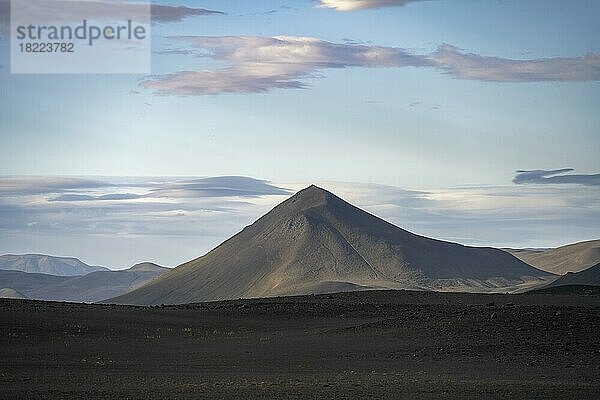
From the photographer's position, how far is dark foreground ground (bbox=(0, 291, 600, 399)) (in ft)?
85.2

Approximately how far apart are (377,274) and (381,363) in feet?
484

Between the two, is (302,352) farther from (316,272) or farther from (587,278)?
(316,272)

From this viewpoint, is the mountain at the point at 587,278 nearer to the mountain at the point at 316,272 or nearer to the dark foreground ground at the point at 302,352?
the mountain at the point at 316,272

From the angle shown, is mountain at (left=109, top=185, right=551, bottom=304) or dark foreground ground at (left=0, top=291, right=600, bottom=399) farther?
mountain at (left=109, top=185, right=551, bottom=304)

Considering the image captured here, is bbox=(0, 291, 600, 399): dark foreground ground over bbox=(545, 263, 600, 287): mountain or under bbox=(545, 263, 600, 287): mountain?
under

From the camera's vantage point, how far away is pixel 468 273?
198250 mm

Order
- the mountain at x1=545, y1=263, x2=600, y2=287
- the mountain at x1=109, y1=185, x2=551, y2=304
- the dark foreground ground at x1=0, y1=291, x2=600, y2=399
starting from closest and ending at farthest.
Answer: the dark foreground ground at x1=0, y1=291, x2=600, y2=399, the mountain at x1=545, y1=263, x2=600, y2=287, the mountain at x1=109, y1=185, x2=551, y2=304

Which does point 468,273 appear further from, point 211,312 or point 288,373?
point 288,373

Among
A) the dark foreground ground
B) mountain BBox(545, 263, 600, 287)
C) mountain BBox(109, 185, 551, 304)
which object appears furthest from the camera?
mountain BBox(109, 185, 551, 304)

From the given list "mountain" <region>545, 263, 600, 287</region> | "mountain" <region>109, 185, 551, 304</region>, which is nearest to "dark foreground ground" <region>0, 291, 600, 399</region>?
"mountain" <region>545, 263, 600, 287</region>

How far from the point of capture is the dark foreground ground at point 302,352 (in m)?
26.0

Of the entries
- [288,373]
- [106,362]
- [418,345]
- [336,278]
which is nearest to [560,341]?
[418,345]

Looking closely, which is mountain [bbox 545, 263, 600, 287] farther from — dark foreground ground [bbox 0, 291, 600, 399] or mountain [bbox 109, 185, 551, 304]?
dark foreground ground [bbox 0, 291, 600, 399]

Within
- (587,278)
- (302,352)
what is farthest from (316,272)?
(302,352)
